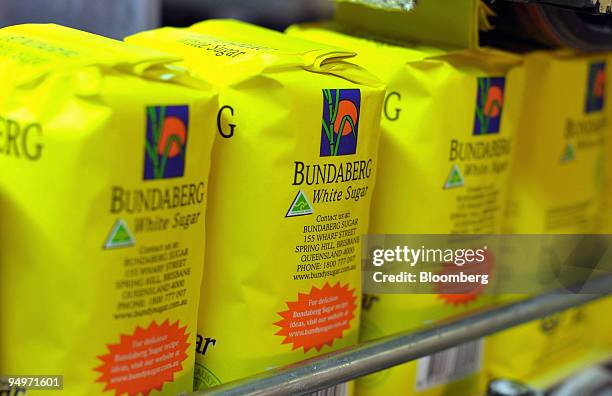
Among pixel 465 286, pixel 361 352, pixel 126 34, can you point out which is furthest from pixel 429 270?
pixel 126 34

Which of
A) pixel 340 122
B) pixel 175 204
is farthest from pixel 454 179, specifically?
pixel 175 204

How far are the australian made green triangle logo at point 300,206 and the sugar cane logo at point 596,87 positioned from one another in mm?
484

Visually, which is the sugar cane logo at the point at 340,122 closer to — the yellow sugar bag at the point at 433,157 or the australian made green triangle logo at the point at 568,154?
the yellow sugar bag at the point at 433,157

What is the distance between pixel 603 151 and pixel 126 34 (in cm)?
67

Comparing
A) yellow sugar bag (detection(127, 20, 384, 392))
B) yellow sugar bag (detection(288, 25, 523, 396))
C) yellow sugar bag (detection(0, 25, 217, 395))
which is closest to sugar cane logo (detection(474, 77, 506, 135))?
yellow sugar bag (detection(288, 25, 523, 396))

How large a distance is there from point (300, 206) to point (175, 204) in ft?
0.45

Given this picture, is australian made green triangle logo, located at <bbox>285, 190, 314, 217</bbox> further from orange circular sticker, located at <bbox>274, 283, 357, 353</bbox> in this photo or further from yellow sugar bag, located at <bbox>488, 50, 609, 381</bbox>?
yellow sugar bag, located at <bbox>488, 50, 609, 381</bbox>

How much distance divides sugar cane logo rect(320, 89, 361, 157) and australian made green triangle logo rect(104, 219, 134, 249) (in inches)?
8.3

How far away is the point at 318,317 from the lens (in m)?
0.86

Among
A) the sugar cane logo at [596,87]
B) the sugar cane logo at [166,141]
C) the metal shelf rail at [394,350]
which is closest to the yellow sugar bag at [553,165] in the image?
the sugar cane logo at [596,87]

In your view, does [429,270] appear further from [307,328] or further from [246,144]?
[246,144]

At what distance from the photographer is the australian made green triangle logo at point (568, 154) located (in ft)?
3.66

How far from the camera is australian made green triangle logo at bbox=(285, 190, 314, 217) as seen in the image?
804mm

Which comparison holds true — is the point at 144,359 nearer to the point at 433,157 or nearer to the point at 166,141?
the point at 166,141
